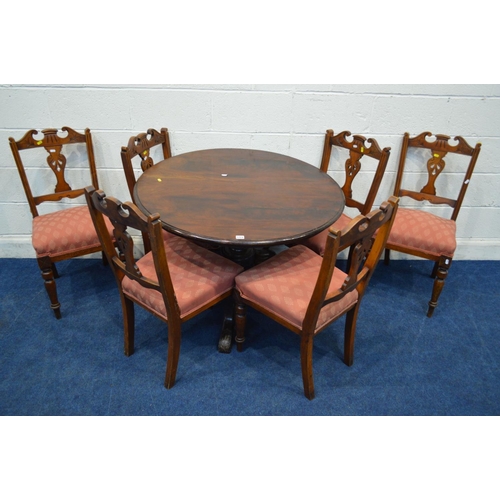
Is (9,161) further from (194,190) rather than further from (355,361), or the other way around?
(355,361)

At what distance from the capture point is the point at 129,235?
147 cm

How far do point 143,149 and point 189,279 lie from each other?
879mm

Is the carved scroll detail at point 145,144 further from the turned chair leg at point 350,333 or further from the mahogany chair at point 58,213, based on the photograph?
the turned chair leg at point 350,333

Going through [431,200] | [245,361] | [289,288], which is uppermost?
[431,200]

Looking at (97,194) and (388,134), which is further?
(388,134)

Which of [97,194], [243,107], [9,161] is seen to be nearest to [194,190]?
[97,194]

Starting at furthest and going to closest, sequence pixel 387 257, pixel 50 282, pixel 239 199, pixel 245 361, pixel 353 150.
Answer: pixel 387 257
pixel 353 150
pixel 50 282
pixel 245 361
pixel 239 199

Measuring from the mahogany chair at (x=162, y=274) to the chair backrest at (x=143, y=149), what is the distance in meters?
0.44

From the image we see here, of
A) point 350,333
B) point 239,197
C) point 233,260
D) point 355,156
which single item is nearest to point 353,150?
point 355,156

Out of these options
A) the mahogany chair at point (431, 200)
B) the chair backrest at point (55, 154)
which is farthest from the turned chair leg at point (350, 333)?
the chair backrest at point (55, 154)

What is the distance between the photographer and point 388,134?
95.4 inches

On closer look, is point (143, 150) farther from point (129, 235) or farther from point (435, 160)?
point (435, 160)

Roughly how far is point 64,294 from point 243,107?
62.5 inches

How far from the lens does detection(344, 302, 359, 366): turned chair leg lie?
1.91 metres
